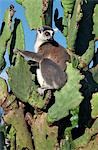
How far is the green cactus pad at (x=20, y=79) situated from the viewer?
4.07 metres

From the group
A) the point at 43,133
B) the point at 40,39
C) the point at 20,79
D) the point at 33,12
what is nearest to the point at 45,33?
the point at 40,39

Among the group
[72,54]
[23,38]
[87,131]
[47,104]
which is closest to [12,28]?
[23,38]

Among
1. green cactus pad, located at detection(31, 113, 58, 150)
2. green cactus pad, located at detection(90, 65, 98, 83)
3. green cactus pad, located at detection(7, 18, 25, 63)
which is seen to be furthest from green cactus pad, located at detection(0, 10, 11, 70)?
green cactus pad, located at detection(90, 65, 98, 83)

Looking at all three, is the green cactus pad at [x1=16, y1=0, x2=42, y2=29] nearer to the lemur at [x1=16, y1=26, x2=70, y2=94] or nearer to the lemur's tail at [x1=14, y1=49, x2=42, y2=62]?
the lemur at [x1=16, y1=26, x2=70, y2=94]

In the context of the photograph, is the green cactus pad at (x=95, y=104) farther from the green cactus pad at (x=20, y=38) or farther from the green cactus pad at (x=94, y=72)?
the green cactus pad at (x=20, y=38)

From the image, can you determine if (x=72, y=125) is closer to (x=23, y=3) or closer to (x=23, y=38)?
(x=23, y=38)

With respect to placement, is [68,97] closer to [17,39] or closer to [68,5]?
[17,39]

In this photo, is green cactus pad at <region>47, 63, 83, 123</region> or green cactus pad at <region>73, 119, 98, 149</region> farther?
green cactus pad at <region>73, 119, 98, 149</region>

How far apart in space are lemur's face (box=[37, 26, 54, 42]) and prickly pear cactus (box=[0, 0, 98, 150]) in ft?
0.24

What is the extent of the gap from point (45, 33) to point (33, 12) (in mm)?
241

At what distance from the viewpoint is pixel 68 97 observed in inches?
158

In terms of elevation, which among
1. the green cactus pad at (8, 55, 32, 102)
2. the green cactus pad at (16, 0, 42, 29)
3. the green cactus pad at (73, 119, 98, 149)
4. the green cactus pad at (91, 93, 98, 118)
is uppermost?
the green cactus pad at (16, 0, 42, 29)

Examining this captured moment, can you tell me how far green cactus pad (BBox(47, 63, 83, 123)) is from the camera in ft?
13.0

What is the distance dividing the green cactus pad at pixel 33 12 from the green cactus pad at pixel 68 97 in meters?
0.78
